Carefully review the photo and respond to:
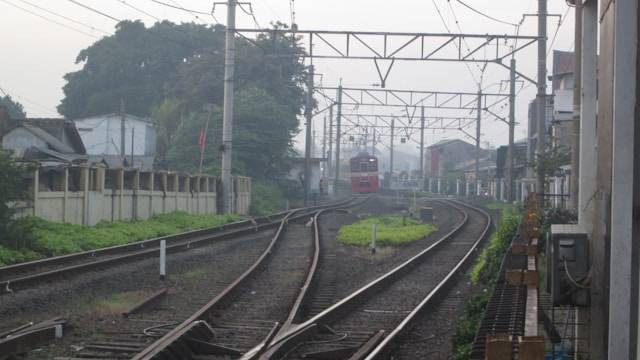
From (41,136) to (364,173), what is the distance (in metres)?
27.8

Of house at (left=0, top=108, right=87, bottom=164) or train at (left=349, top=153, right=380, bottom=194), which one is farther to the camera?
train at (left=349, top=153, right=380, bottom=194)

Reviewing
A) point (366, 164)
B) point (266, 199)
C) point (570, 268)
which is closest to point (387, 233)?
point (570, 268)

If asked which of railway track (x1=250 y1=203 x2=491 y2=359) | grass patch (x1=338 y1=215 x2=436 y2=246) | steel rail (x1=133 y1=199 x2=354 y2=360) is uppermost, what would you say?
grass patch (x1=338 y1=215 x2=436 y2=246)

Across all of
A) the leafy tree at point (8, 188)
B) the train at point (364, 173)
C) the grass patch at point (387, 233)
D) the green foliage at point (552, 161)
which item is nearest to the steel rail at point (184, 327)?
the leafy tree at point (8, 188)

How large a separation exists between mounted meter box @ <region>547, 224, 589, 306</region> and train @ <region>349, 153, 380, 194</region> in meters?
A: 56.7

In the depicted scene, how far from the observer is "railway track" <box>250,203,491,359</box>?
8852 mm

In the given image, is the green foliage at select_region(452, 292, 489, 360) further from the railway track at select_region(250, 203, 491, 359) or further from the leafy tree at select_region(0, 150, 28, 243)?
the leafy tree at select_region(0, 150, 28, 243)

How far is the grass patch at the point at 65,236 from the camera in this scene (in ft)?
59.0

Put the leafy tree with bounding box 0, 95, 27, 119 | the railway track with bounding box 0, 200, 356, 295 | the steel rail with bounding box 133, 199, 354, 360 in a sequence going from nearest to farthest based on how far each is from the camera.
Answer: the steel rail with bounding box 133, 199, 354, 360
the railway track with bounding box 0, 200, 356, 295
the leafy tree with bounding box 0, 95, 27, 119

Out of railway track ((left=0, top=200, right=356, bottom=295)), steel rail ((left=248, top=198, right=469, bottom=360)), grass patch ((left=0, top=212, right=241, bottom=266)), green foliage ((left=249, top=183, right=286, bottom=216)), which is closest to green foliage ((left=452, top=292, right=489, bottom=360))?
steel rail ((left=248, top=198, right=469, bottom=360))

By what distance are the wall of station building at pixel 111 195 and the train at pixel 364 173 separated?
27.6m

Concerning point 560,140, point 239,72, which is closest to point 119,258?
point 560,140

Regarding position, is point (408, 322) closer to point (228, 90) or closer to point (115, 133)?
point (228, 90)

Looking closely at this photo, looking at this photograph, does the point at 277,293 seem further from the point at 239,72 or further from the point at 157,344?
the point at 239,72
